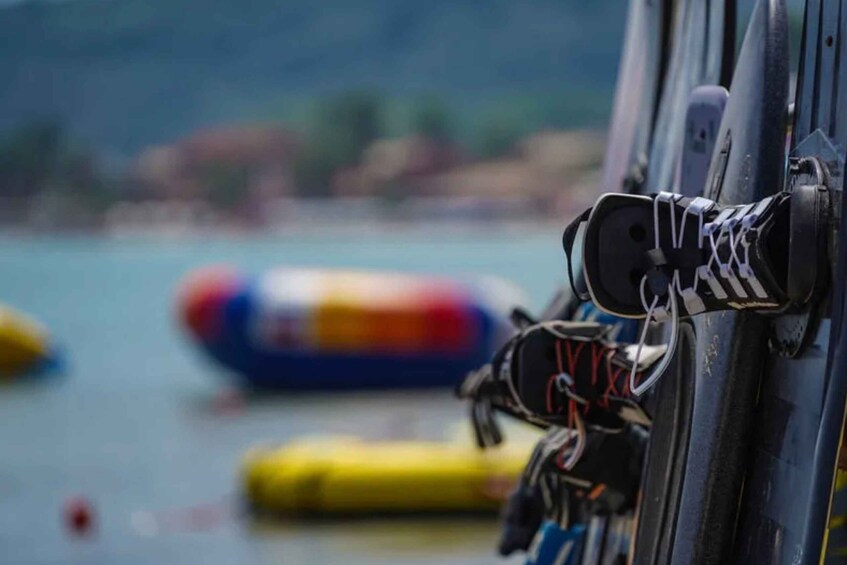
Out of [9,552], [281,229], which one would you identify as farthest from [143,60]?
[9,552]

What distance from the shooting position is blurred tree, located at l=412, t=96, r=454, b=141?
252 feet

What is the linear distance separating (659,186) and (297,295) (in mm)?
13351

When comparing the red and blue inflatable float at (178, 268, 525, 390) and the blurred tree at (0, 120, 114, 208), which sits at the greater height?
the blurred tree at (0, 120, 114, 208)

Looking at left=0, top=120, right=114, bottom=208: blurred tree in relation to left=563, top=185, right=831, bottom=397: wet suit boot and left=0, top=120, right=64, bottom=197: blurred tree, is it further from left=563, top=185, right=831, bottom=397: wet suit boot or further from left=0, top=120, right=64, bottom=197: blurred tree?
left=563, top=185, right=831, bottom=397: wet suit boot

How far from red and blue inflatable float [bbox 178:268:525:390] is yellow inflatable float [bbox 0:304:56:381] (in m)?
2.80

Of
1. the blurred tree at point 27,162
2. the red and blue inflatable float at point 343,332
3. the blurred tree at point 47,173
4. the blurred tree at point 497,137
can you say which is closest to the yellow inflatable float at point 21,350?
the red and blue inflatable float at point 343,332

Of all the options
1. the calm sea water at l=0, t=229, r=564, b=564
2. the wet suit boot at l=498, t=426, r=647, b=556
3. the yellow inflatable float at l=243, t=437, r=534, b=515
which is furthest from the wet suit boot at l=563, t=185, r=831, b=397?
the yellow inflatable float at l=243, t=437, r=534, b=515

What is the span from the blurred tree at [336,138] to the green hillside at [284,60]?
1257mm

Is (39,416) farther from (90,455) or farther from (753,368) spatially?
(753,368)

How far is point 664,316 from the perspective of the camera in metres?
2.11

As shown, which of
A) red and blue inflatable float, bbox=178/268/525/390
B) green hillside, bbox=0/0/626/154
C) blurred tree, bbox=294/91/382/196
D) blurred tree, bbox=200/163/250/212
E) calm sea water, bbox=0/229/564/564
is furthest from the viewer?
green hillside, bbox=0/0/626/154

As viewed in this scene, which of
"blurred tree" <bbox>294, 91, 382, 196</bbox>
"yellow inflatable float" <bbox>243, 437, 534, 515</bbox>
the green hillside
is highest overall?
the green hillside

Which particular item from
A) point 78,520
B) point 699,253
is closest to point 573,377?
point 699,253

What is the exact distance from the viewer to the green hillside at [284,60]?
80.1 m
